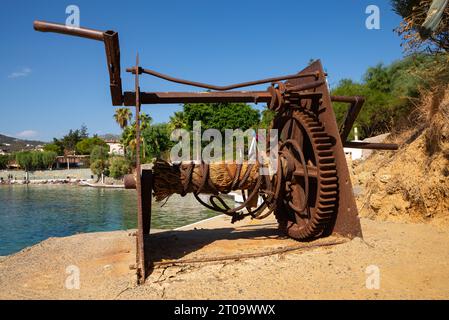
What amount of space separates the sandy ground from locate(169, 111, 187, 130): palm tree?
43.5 metres

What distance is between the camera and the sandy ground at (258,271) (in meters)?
3.26

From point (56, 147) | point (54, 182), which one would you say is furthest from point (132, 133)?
point (56, 147)

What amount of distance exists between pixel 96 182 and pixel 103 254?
65984 millimetres

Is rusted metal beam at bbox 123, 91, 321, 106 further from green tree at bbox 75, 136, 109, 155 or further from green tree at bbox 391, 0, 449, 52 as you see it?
green tree at bbox 75, 136, 109, 155

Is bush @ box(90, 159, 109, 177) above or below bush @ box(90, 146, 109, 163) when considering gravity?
below

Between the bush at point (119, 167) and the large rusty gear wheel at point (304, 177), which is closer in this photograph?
the large rusty gear wheel at point (304, 177)

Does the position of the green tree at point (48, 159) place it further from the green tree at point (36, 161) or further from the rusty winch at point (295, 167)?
the rusty winch at point (295, 167)

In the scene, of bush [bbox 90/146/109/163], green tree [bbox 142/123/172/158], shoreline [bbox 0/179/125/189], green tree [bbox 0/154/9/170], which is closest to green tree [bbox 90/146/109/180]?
bush [bbox 90/146/109/163]

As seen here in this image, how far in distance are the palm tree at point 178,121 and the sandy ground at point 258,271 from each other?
4351cm

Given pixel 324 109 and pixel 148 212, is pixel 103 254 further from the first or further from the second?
pixel 324 109

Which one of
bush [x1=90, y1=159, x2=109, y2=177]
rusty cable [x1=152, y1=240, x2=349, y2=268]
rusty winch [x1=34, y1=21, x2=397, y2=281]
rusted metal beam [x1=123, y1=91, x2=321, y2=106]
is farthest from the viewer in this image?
bush [x1=90, y1=159, x2=109, y2=177]

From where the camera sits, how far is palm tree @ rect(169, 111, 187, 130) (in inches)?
1921

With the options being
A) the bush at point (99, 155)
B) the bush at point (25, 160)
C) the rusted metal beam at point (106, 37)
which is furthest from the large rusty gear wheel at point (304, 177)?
the bush at point (25, 160)

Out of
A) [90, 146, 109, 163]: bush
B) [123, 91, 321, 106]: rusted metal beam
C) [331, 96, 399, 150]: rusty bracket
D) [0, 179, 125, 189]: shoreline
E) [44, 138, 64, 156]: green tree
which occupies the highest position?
[44, 138, 64, 156]: green tree
